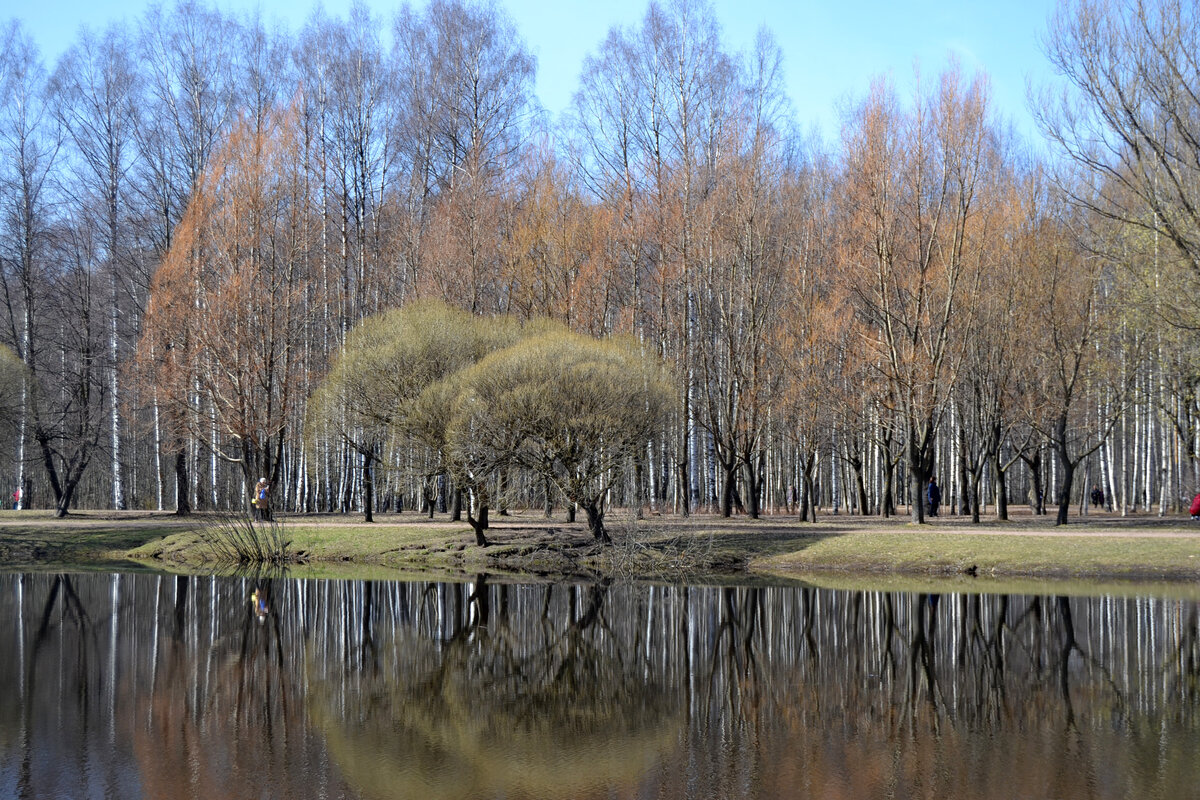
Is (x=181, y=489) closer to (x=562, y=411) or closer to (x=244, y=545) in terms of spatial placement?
(x=244, y=545)

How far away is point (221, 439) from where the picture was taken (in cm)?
3981

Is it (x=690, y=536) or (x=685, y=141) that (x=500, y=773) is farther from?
(x=685, y=141)

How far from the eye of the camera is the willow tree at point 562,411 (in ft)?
83.1

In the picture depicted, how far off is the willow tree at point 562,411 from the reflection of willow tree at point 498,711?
28.0ft

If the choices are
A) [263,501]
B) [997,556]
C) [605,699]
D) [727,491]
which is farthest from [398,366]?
[605,699]

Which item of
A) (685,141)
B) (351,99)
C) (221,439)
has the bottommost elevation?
(221,439)

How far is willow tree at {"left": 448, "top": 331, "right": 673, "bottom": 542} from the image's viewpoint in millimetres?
25344

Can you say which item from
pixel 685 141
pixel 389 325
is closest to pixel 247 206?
pixel 389 325

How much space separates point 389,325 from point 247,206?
26.7ft

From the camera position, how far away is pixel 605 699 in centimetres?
1192

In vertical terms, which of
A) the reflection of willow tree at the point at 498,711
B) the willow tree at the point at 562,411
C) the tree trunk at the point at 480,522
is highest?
the willow tree at the point at 562,411

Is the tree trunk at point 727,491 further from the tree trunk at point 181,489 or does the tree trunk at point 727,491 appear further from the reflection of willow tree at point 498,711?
the tree trunk at point 181,489

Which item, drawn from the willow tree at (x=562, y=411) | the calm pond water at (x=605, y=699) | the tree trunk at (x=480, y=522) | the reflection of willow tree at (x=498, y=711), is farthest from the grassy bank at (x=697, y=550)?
the reflection of willow tree at (x=498, y=711)

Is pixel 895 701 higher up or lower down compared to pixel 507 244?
lower down
